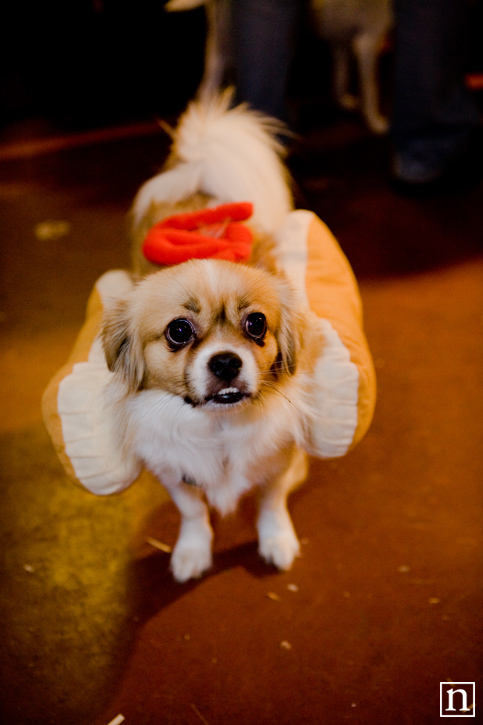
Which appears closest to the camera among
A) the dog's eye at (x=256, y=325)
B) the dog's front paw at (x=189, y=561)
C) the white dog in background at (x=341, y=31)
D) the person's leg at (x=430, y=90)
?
the dog's eye at (x=256, y=325)

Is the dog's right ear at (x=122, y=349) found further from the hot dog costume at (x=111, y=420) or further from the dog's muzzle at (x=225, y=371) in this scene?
the dog's muzzle at (x=225, y=371)

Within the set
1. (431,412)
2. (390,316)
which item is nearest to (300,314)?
(431,412)

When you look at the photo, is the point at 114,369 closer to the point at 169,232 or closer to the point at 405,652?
the point at 169,232

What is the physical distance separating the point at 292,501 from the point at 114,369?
67cm

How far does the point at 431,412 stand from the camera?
166cm

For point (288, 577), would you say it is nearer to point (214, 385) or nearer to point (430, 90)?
point (214, 385)

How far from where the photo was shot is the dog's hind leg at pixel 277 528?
4.29 feet

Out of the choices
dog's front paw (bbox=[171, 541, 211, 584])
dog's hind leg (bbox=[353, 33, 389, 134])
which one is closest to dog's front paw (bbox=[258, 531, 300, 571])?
dog's front paw (bbox=[171, 541, 211, 584])

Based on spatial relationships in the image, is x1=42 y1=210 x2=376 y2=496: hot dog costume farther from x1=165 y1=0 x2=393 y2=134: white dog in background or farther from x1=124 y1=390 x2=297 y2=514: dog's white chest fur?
x1=165 y1=0 x2=393 y2=134: white dog in background

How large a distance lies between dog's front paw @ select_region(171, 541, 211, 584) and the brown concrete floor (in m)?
0.03

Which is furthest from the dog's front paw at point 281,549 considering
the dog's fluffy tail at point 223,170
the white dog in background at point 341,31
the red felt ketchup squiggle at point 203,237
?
the white dog in background at point 341,31

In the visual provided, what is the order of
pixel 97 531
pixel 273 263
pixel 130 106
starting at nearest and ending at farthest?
pixel 273 263 → pixel 97 531 → pixel 130 106

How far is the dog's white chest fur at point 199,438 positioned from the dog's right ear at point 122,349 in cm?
4

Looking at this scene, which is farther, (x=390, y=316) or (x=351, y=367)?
(x=390, y=316)
